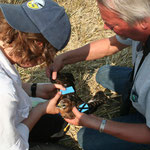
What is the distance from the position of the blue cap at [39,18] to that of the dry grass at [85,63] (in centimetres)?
148

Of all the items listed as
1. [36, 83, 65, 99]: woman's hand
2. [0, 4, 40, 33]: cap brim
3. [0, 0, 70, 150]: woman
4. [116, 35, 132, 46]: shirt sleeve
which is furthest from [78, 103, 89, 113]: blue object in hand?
[0, 4, 40, 33]: cap brim

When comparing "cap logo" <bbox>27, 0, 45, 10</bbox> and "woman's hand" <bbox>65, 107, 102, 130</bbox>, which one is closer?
"cap logo" <bbox>27, 0, 45, 10</bbox>

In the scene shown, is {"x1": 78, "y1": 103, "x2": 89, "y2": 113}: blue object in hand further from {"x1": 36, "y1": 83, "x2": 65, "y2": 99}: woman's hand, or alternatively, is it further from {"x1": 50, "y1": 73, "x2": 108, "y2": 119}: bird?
{"x1": 36, "y1": 83, "x2": 65, "y2": 99}: woman's hand

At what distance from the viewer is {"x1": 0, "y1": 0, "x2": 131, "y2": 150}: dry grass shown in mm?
2590

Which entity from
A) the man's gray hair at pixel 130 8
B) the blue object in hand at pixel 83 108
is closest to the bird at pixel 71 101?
the blue object in hand at pixel 83 108

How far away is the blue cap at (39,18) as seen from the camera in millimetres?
1259

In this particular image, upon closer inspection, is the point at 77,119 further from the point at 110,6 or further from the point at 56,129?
the point at 110,6

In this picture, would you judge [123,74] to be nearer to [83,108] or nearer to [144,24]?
[83,108]

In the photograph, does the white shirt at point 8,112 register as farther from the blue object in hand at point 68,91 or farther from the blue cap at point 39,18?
the blue object in hand at point 68,91

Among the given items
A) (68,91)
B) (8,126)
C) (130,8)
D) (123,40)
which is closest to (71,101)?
(68,91)

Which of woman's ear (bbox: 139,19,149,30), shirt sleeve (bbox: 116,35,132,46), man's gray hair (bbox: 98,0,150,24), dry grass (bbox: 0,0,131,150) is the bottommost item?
dry grass (bbox: 0,0,131,150)

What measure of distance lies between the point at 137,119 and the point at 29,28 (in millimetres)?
1402

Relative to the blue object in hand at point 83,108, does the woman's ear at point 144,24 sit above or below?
above

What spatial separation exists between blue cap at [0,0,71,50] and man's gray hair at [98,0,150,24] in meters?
0.33
